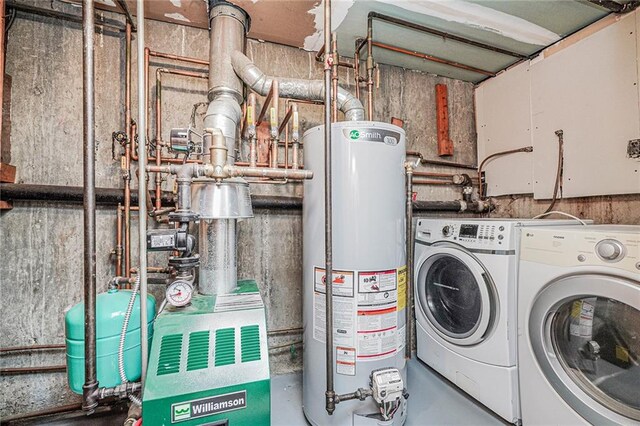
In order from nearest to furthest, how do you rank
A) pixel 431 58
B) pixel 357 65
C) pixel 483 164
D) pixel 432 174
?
pixel 357 65
pixel 431 58
pixel 432 174
pixel 483 164

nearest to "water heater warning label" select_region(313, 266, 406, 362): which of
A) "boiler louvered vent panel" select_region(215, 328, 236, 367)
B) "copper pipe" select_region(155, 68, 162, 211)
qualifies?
"boiler louvered vent panel" select_region(215, 328, 236, 367)

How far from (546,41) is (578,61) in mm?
259

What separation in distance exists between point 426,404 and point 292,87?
193 centimetres

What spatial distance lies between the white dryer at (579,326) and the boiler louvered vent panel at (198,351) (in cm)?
138

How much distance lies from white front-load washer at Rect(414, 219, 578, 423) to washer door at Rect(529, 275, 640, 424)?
17 centimetres

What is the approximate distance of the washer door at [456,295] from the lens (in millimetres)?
1420

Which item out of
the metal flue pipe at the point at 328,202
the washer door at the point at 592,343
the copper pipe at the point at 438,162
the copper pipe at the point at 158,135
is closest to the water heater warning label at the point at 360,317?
the metal flue pipe at the point at 328,202

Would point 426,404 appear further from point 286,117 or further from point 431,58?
point 431,58

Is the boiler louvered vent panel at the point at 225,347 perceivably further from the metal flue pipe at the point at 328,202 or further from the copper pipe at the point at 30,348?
the copper pipe at the point at 30,348

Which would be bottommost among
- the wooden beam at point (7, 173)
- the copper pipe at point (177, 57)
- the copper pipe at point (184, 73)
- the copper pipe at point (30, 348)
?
the copper pipe at point (30, 348)

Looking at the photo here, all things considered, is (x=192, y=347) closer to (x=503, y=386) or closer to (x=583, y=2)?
(x=503, y=386)

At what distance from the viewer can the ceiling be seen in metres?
1.55

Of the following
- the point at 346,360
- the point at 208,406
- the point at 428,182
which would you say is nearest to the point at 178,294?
the point at 208,406

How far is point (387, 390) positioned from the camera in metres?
1.14
